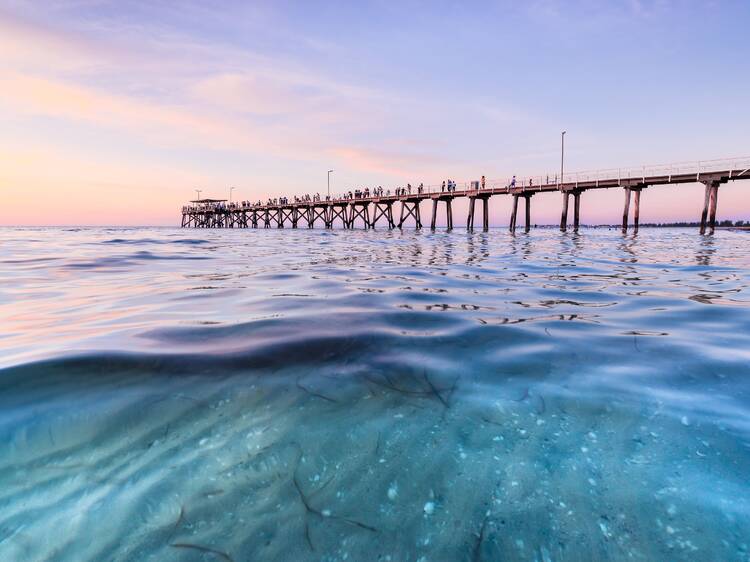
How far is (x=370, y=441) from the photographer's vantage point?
1.89 meters

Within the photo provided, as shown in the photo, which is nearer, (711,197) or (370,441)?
(370,441)

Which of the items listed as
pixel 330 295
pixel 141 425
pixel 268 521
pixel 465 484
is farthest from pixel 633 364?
pixel 330 295

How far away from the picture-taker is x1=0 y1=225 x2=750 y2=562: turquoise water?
137 centimetres

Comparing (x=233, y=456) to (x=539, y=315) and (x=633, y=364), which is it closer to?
(x=633, y=364)

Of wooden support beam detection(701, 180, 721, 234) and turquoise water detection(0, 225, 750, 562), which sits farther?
wooden support beam detection(701, 180, 721, 234)

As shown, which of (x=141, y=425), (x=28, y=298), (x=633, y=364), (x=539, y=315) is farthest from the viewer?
(x=28, y=298)

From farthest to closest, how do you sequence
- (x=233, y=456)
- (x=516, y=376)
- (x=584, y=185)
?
(x=584, y=185) → (x=516, y=376) → (x=233, y=456)

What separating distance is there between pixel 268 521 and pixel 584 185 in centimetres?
3811

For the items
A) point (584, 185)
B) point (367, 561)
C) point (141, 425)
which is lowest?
point (367, 561)

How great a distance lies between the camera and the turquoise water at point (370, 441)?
137 cm

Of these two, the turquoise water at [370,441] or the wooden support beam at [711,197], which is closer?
the turquoise water at [370,441]

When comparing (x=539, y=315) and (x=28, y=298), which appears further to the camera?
Answer: (x=28, y=298)

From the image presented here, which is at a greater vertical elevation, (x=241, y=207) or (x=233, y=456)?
(x=241, y=207)

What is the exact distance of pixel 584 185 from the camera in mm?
33562
